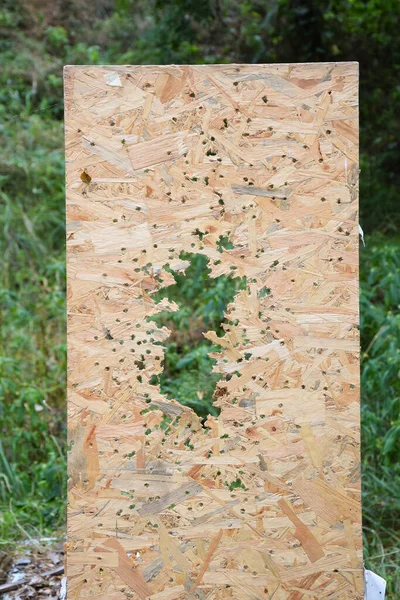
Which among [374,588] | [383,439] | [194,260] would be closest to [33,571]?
[374,588]

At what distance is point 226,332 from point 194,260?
2146mm

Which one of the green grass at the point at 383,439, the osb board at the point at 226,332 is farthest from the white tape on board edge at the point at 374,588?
the green grass at the point at 383,439

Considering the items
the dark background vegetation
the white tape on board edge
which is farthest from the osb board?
the dark background vegetation

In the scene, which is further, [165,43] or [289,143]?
[165,43]

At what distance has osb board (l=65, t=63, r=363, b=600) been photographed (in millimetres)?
1932

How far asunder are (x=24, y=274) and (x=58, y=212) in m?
0.57

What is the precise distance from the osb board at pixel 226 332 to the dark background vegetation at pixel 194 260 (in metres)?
0.86

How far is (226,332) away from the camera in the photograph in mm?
1984

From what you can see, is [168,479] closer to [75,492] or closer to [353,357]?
[75,492]

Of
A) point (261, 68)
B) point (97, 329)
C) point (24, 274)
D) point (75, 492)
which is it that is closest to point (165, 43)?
point (24, 274)

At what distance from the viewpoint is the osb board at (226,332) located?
76.0 inches

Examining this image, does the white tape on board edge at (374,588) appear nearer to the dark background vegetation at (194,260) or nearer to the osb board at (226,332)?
the osb board at (226,332)

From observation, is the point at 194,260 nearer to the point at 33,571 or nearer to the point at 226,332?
the point at 33,571

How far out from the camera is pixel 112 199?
1.94 metres
